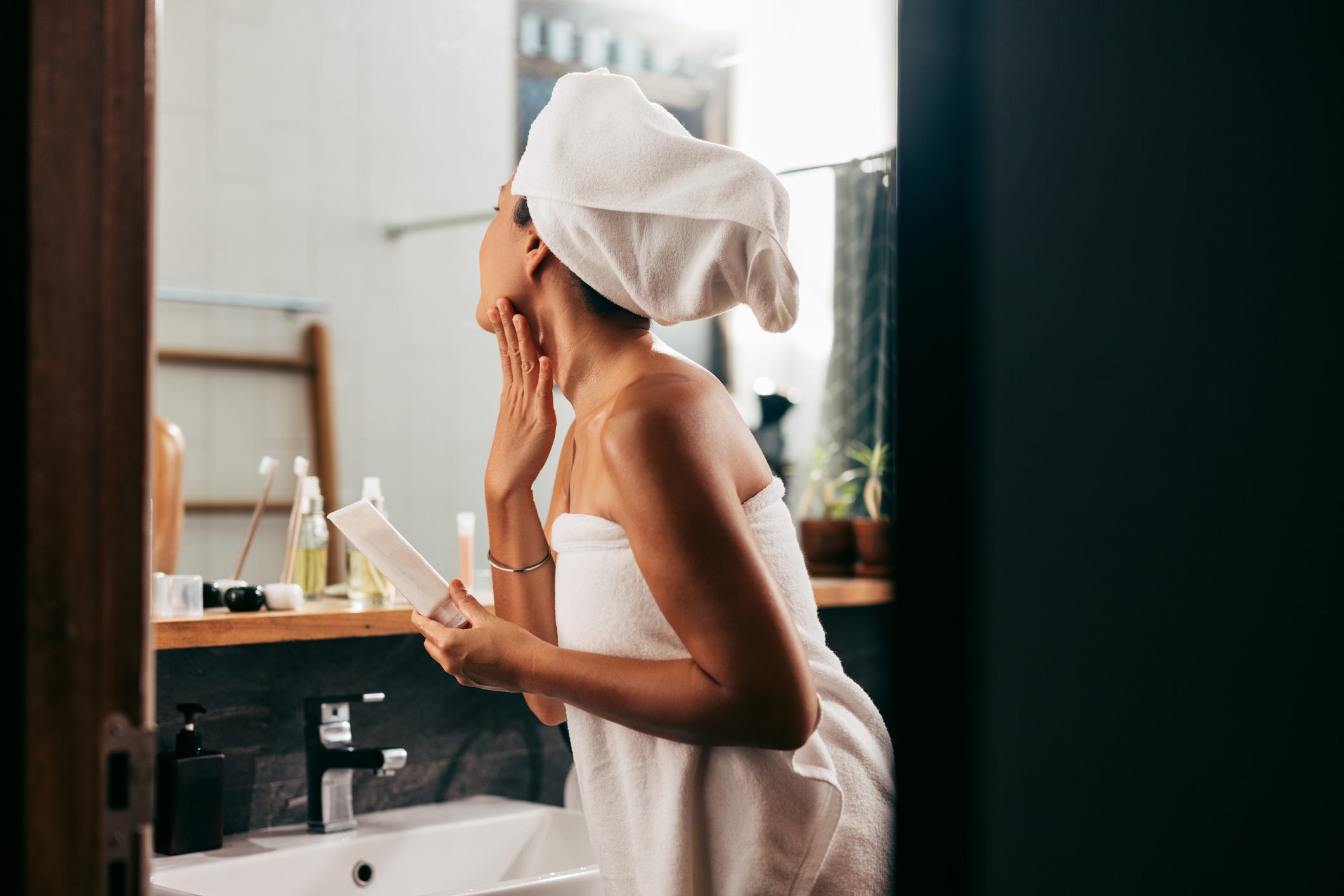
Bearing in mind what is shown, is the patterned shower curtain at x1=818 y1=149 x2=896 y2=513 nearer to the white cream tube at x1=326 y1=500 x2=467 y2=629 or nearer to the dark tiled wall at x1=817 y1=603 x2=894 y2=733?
the dark tiled wall at x1=817 y1=603 x2=894 y2=733

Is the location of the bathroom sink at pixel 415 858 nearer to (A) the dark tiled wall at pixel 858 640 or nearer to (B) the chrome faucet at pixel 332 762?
(B) the chrome faucet at pixel 332 762

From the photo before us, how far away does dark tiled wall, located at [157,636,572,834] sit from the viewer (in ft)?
4.77

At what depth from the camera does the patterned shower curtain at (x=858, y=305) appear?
260cm

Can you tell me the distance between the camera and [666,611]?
0.82m

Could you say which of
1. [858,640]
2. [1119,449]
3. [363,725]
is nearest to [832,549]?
[858,640]

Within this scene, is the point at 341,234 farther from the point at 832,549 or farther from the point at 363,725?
the point at 832,549

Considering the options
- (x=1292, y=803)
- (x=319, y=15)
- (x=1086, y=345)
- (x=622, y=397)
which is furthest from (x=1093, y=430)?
(x=319, y=15)

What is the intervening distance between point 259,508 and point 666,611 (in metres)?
0.97

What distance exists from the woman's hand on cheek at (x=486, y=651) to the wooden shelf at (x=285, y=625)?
452 millimetres

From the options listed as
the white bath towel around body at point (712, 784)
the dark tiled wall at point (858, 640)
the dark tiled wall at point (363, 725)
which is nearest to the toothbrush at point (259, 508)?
the dark tiled wall at point (363, 725)

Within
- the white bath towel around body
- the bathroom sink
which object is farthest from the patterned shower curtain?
the white bath towel around body

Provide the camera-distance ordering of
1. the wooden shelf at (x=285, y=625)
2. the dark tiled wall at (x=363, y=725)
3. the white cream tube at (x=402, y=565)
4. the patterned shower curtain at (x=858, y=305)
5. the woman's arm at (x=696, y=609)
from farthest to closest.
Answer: the patterned shower curtain at (x=858, y=305), the dark tiled wall at (x=363, y=725), the wooden shelf at (x=285, y=625), the white cream tube at (x=402, y=565), the woman's arm at (x=696, y=609)

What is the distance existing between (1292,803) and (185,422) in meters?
1.45

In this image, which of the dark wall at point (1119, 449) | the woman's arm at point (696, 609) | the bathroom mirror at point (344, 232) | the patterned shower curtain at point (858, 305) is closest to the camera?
the dark wall at point (1119, 449)
